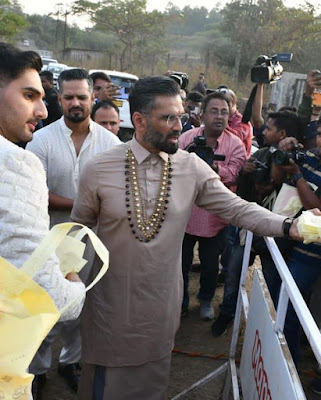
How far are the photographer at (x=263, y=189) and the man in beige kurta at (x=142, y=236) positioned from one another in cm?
81

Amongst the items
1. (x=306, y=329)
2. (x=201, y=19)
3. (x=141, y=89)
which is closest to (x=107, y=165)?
(x=141, y=89)

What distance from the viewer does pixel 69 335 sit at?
9.23 ft

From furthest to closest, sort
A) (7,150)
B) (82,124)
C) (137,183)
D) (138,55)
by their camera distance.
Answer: (138,55)
(82,124)
(137,183)
(7,150)

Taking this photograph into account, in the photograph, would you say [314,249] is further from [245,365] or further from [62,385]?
[62,385]

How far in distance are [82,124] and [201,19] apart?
74.5m

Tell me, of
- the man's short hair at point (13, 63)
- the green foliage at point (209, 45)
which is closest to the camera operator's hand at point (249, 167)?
the man's short hair at point (13, 63)

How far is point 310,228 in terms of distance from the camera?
1.68m

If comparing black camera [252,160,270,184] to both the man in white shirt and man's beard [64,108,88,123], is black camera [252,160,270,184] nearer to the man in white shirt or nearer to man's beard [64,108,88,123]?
the man in white shirt

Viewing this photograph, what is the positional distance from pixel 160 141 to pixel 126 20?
29.9 meters

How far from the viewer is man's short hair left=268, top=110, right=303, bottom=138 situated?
3.31m

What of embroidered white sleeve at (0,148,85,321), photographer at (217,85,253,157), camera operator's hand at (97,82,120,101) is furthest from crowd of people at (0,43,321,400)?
photographer at (217,85,253,157)

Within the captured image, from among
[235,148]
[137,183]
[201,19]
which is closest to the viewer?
[137,183]

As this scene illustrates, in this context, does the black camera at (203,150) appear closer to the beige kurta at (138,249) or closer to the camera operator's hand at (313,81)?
the camera operator's hand at (313,81)

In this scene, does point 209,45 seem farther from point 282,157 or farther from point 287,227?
point 287,227
